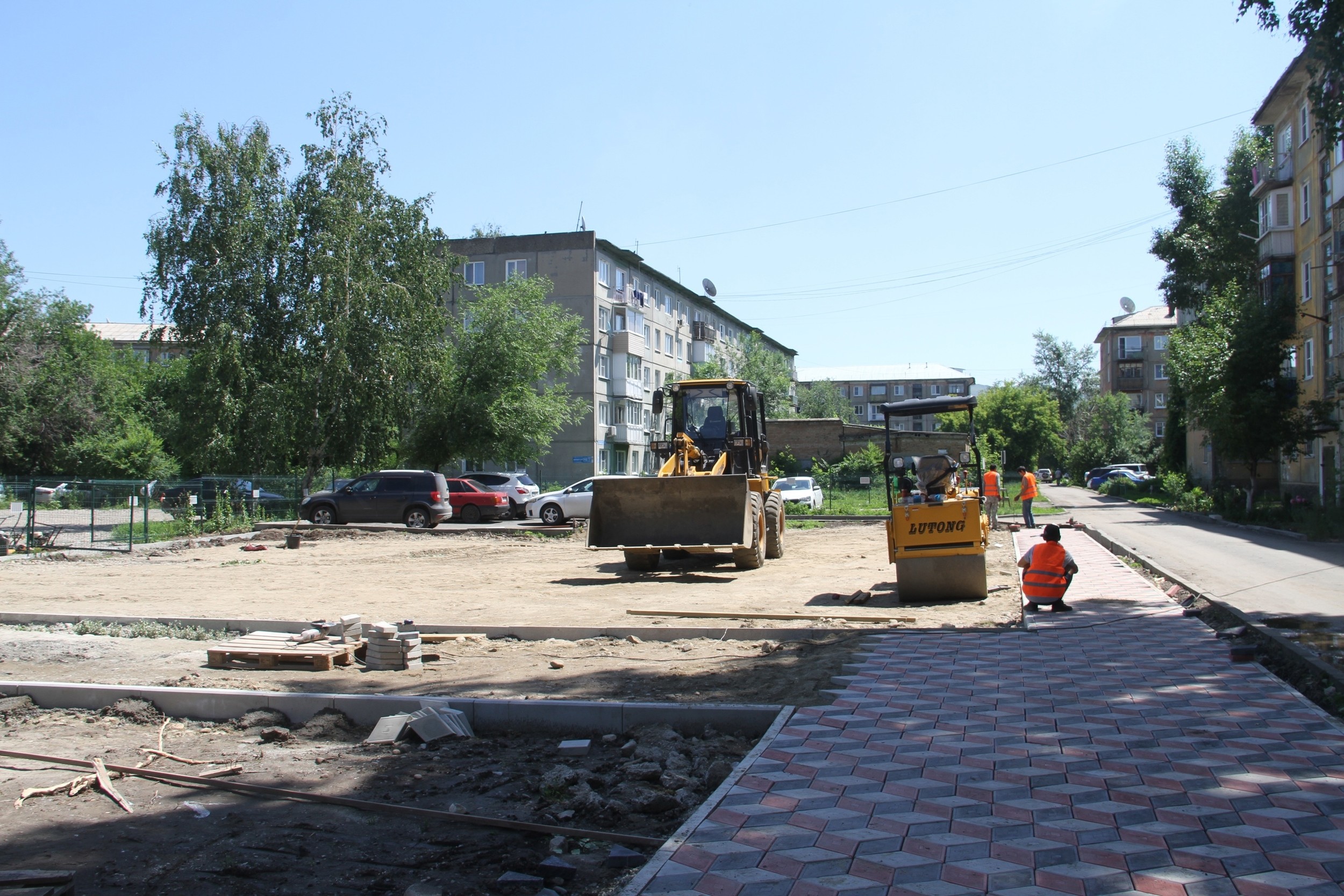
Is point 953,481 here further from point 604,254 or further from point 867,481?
point 604,254

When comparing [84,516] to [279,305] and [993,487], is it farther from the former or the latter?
[993,487]

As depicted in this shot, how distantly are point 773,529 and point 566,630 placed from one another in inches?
375

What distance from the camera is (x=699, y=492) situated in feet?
50.6

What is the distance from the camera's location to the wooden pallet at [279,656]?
8.51 meters

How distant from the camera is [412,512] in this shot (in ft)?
93.2

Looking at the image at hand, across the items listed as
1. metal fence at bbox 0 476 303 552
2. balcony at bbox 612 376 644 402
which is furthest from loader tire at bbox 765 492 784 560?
balcony at bbox 612 376 644 402

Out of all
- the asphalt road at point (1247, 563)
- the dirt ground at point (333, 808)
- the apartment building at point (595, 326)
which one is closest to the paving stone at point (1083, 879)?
the dirt ground at point (333, 808)

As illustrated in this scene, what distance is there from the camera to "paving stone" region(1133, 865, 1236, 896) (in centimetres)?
355

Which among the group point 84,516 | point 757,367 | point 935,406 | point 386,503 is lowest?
point 84,516

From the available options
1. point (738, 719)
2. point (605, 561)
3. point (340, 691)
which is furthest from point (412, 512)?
point (738, 719)

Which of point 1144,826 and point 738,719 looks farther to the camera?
point 738,719

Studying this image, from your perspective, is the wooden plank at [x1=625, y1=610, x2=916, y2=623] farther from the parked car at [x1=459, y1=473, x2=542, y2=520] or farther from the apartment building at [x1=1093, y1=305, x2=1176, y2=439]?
the apartment building at [x1=1093, y1=305, x2=1176, y2=439]

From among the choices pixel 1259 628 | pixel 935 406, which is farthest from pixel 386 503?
pixel 1259 628

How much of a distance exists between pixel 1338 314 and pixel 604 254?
35.7 m
